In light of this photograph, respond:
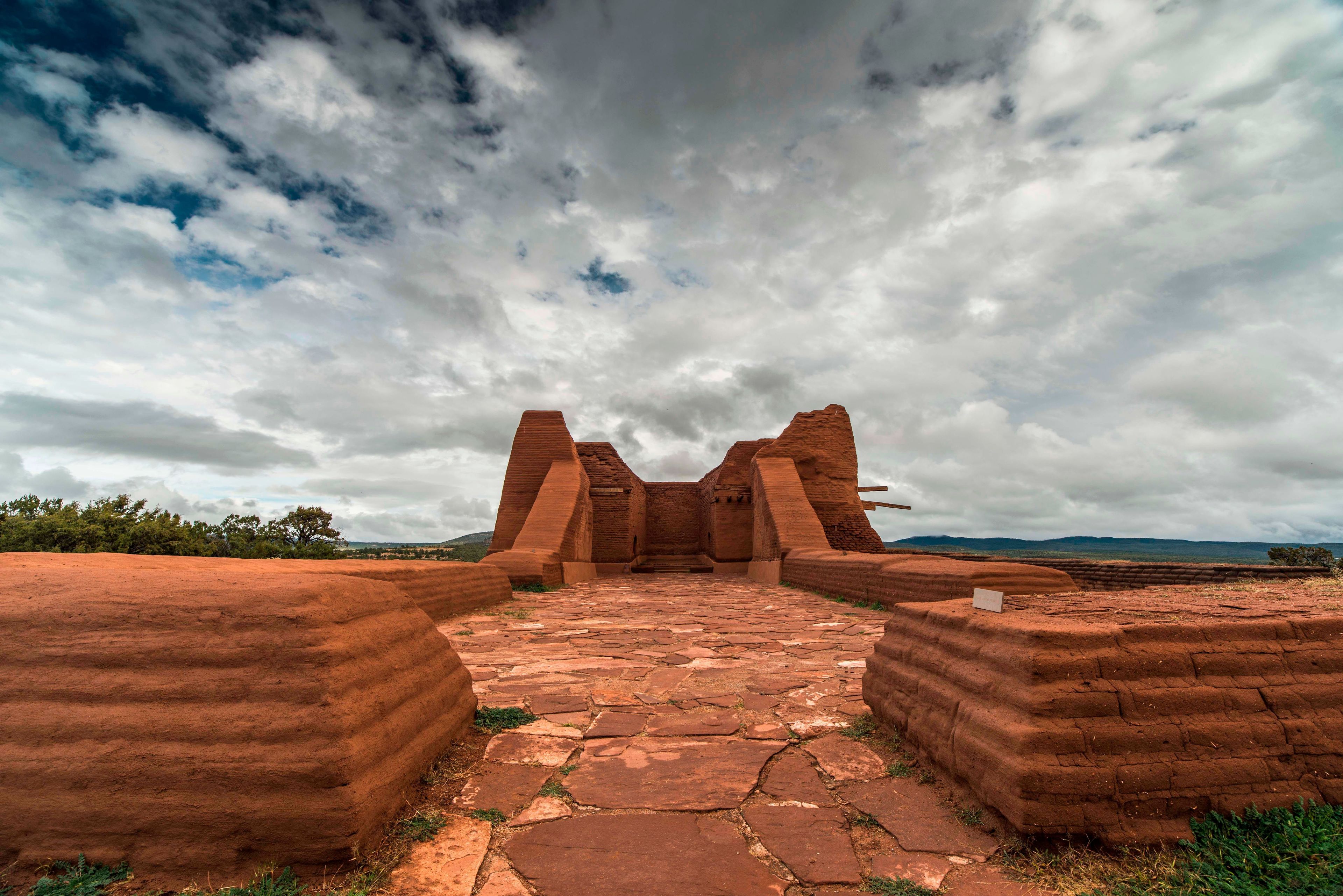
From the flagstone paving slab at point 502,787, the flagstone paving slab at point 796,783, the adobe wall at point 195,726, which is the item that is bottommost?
the flagstone paving slab at point 502,787

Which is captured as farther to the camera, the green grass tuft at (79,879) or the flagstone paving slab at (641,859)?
the flagstone paving slab at (641,859)

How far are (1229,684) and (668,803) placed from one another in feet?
6.51

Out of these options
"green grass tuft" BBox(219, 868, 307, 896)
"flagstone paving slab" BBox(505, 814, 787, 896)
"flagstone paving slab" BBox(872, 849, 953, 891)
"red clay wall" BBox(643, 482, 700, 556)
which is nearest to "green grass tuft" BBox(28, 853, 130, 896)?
"green grass tuft" BBox(219, 868, 307, 896)

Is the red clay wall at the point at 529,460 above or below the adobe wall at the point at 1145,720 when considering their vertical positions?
above

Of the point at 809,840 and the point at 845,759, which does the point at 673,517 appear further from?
the point at 809,840

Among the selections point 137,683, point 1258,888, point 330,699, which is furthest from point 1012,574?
point 137,683

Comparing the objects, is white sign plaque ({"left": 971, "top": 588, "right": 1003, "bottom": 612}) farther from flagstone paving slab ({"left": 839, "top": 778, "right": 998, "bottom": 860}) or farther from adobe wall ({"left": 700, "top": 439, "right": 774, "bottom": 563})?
adobe wall ({"left": 700, "top": 439, "right": 774, "bottom": 563})

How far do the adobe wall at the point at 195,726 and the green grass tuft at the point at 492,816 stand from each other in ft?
0.89

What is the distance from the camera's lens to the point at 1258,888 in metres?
1.55

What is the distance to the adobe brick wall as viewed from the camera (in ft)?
18.6

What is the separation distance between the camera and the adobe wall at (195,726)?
1719 mm

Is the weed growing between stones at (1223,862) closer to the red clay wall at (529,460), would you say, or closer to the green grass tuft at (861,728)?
the green grass tuft at (861,728)

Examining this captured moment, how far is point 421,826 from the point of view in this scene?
1958 millimetres

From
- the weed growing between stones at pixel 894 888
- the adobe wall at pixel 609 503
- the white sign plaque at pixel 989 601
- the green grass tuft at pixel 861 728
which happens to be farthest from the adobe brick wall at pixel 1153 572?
the adobe wall at pixel 609 503
